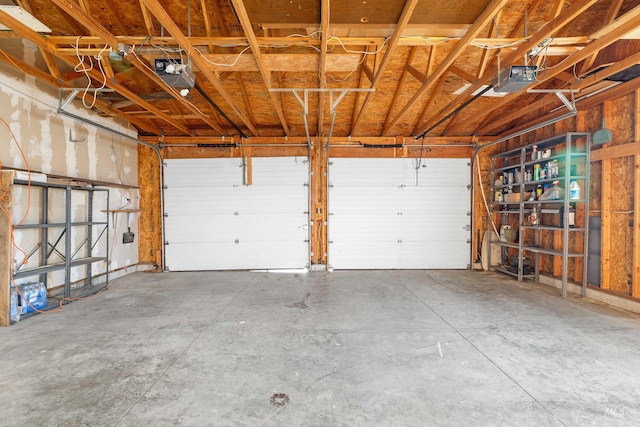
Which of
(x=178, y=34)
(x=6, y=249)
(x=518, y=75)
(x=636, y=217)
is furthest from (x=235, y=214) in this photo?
(x=636, y=217)

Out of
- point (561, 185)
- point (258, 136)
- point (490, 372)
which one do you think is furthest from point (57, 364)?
point (561, 185)

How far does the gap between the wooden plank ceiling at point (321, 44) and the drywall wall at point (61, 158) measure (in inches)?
15.9

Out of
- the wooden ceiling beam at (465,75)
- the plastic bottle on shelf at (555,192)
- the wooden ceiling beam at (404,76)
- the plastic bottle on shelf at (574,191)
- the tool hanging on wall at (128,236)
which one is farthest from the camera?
the tool hanging on wall at (128,236)

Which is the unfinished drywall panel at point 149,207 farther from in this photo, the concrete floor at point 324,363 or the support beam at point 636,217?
the support beam at point 636,217

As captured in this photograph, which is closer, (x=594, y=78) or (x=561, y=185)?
(x=594, y=78)

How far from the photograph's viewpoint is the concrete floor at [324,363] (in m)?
1.88

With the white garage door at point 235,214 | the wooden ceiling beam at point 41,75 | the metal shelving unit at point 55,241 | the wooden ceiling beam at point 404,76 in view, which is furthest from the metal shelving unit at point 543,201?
the wooden ceiling beam at point 41,75

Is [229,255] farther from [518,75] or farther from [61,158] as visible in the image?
[518,75]

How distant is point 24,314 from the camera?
11.8 feet

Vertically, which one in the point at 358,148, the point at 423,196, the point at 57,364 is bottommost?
the point at 57,364

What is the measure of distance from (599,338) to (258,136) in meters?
6.64

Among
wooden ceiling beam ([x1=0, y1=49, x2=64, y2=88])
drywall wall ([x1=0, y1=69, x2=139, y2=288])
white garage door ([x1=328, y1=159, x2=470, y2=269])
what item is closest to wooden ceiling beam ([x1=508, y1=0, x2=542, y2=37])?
white garage door ([x1=328, y1=159, x2=470, y2=269])

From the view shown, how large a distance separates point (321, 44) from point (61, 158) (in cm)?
474

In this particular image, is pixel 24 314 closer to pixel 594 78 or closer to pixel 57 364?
pixel 57 364
